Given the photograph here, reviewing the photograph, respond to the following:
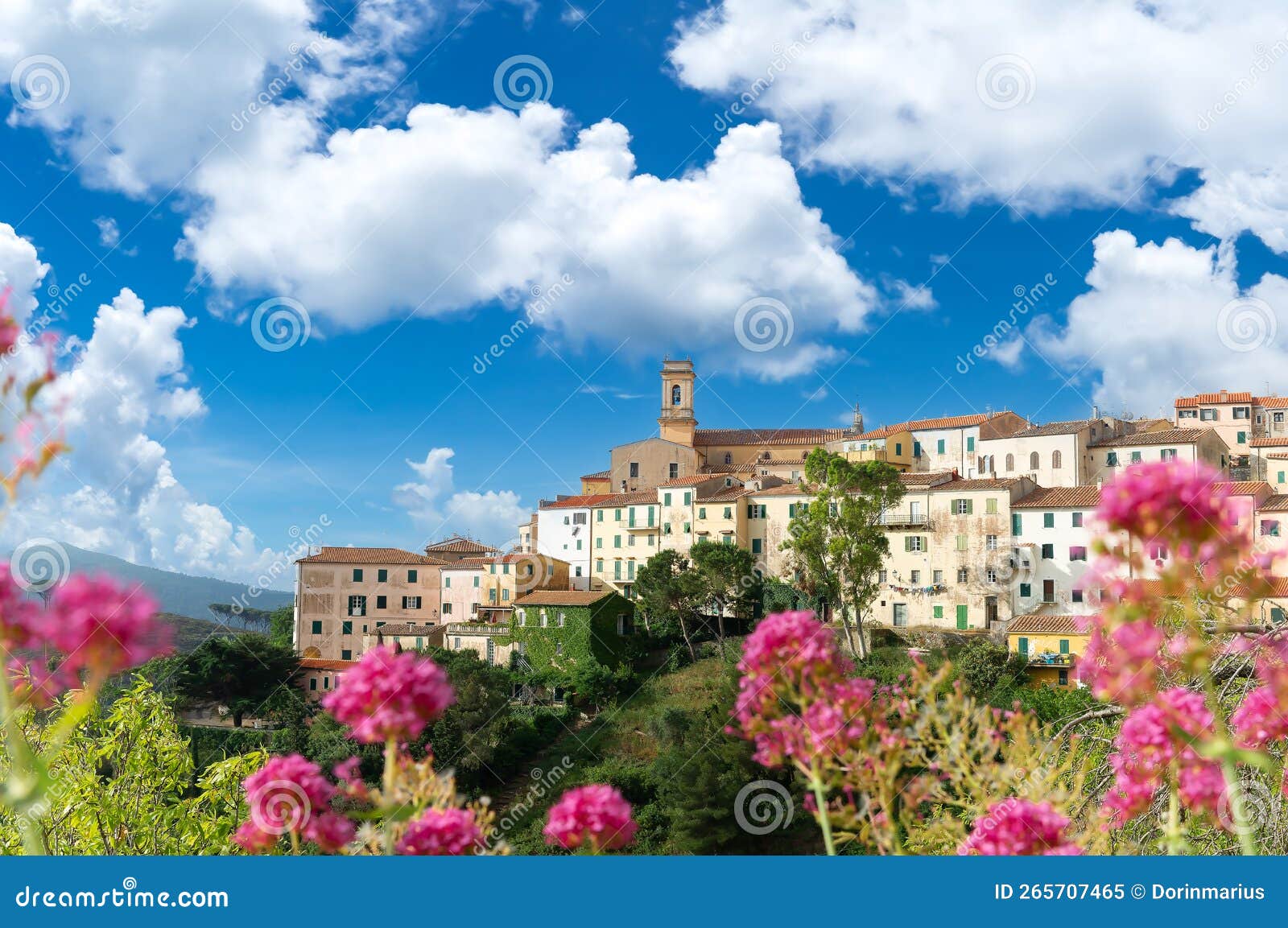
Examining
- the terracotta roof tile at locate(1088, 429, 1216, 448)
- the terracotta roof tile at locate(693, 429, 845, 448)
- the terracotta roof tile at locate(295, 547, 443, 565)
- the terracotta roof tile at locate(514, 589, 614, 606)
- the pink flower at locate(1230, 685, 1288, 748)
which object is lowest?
the pink flower at locate(1230, 685, 1288, 748)

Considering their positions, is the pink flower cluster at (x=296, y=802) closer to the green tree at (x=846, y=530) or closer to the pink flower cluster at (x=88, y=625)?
the pink flower cluster at (x=88, y=625)

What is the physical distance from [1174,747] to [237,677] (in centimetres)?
3730

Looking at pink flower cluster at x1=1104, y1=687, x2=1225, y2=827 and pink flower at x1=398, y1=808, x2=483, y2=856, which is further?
pink flower cluster at x1=1104, y1=687, x2=1225, y2=827

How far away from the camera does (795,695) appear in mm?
2076

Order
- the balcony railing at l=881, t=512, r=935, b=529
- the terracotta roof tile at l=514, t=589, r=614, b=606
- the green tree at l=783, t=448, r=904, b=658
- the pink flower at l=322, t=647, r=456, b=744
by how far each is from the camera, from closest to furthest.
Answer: the pink flower at l=322, t=647, r=456, b=744 → the green tree at l=783, t=448, r=904, b=658 → the balcony railing at l=881, t=512, r=935, b=529 → the terracotta roof tile at l=514, t=589, r=614, b=606

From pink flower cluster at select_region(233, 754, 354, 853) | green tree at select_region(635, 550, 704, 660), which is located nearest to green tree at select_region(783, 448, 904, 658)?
green tree at select_region(635, 550, 704, 660)

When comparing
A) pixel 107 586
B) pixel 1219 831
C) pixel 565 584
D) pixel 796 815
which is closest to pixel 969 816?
pixel 1219 831

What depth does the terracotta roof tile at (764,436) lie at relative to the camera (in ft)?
160

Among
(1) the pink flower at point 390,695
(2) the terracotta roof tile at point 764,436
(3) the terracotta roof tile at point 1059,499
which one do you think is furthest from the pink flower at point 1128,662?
(2) the terracotta roof tile at point 764,436

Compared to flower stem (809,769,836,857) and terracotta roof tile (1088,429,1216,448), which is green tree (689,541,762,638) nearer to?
terracotta roof tile (1088,429,1216,448)

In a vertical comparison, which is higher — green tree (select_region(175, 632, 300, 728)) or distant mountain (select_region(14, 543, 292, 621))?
distant mountain (select_region(14, 543, 292, 621))

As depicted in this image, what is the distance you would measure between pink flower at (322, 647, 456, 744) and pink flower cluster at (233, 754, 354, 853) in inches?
10.5

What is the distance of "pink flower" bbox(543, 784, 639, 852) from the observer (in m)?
2.01

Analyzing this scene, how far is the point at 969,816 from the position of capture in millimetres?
3236
